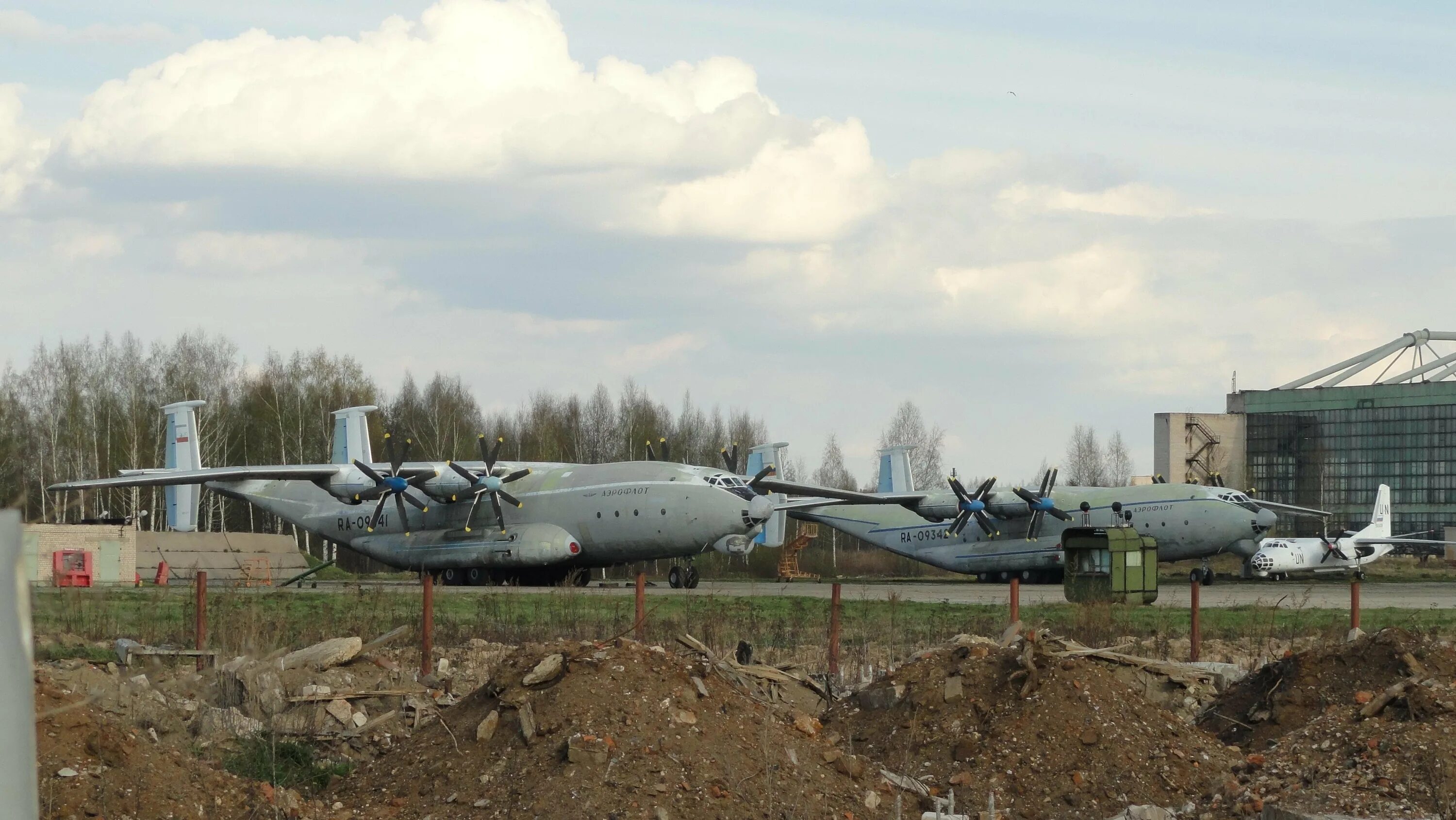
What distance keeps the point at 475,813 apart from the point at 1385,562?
223 ft

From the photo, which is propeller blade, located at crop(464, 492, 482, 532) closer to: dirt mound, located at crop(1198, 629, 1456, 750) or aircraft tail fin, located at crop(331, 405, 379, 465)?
aircraft tail fin, located at crop(331, 405, 379, 465)

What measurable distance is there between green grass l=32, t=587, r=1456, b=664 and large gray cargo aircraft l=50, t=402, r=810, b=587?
221 inches

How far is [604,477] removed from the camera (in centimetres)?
3775

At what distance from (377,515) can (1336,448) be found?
218ft

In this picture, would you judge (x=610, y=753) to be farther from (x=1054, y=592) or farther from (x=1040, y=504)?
(x=1040, y=504)

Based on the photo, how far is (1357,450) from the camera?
3383 inches

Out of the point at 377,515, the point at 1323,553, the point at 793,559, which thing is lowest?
the point at 793,559

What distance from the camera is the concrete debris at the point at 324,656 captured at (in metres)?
12.6

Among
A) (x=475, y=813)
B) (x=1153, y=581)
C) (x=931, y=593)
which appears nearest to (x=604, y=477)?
(x=931, y=593)

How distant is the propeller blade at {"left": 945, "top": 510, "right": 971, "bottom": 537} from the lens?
4447cm

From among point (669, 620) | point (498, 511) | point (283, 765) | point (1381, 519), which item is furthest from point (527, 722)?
point (1381, 519)

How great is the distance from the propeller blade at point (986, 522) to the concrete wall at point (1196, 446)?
45.6 meters

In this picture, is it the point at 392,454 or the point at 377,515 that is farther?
the point at 377,515

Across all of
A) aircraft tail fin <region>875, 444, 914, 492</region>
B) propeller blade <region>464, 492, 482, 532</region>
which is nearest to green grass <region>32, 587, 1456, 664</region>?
propeller blade <region>464, 492, 482, 532</region>
